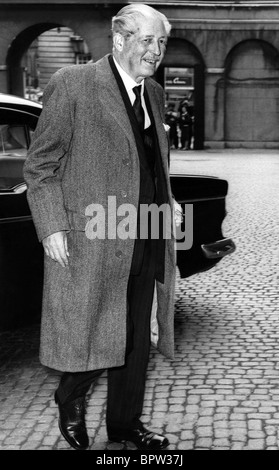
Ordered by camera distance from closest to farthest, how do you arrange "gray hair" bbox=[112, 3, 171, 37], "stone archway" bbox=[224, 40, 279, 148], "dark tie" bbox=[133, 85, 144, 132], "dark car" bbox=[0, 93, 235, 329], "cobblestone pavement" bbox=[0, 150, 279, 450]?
1. "gray hair" bbox=[112, 3, 171, 37]
2. "dark tie" bbox=[133, 85, 144, 132]
3. "cobblestone pavement" bbox=[0, 150, 279, 450]
4. "dark car" bbox=[0, 93, 235, 329]
5. "stone archway" bbox=[224, 40, 279, 148]

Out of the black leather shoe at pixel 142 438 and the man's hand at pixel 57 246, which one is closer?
the man's hand at pixel 57 246

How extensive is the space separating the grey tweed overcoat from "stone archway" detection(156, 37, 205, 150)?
93.2ft

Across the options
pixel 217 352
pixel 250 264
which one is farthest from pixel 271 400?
pixel 250 264

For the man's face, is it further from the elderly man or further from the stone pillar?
the stone pillar

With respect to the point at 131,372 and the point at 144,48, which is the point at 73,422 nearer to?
the point at 131,372

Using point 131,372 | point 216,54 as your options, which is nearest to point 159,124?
point 131,372

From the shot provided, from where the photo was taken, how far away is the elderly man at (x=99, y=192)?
137 inches

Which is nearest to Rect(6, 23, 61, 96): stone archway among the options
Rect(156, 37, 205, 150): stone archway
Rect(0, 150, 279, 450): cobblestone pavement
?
Answer: Rect(156, 37, 205, 150): stone archway

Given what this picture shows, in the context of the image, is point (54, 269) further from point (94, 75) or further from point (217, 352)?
point (217, 352)

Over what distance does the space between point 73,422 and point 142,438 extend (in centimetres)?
30

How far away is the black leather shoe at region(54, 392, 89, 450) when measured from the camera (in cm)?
379

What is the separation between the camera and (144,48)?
350 cm

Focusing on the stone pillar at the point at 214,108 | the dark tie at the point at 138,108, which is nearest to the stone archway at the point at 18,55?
the stone pillar at the point at 214,108

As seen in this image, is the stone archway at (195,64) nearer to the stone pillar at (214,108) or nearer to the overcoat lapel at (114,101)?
the stone pillar at (214,108)
